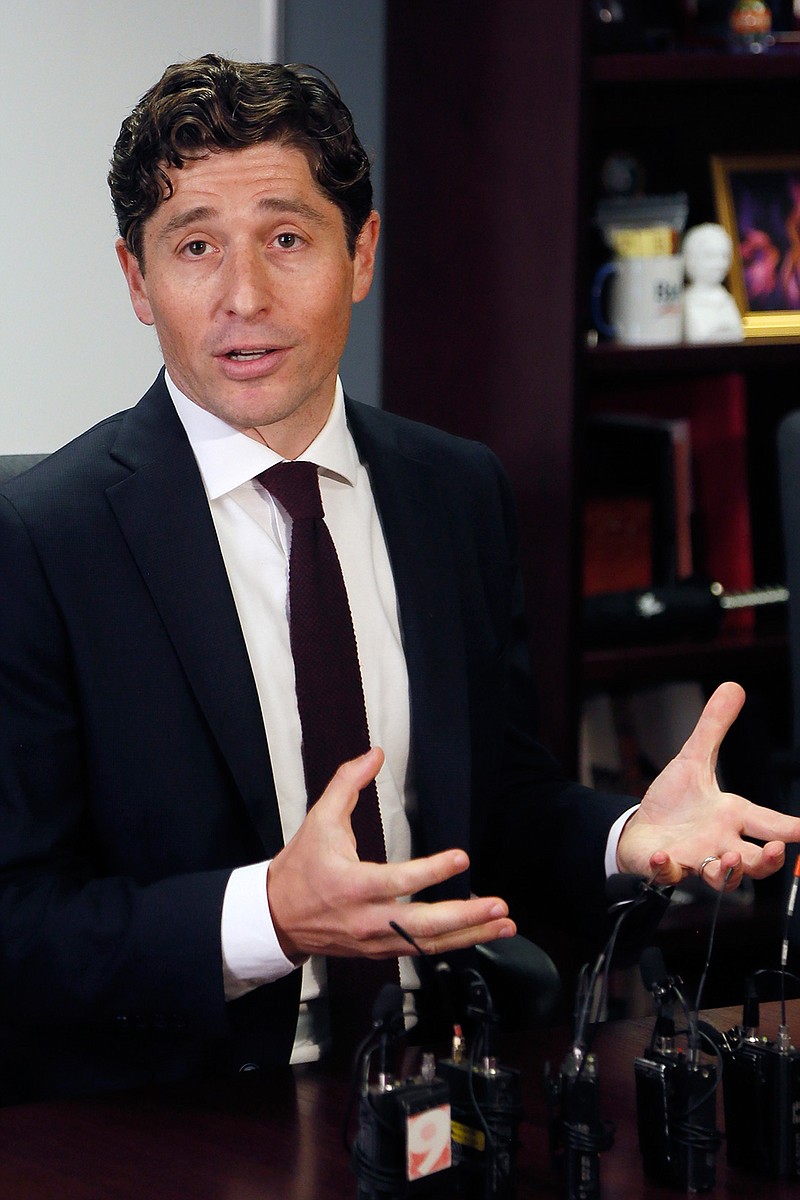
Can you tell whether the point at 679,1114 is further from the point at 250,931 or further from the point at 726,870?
the point at 250,931

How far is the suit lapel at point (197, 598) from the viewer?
146 cm

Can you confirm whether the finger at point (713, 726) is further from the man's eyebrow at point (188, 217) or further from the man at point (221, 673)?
the man's eyebrow at point (188, 217)

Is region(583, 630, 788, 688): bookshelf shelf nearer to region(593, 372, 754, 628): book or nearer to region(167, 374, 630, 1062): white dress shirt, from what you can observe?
region(593, 372, 754, 628): book

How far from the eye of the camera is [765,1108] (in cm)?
105

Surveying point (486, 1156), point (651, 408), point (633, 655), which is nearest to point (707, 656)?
point (633, 655)

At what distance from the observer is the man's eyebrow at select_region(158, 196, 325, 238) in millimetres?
1506

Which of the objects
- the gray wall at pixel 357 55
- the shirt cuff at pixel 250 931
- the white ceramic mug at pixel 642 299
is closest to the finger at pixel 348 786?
the shirt cuff at pixel 250 931

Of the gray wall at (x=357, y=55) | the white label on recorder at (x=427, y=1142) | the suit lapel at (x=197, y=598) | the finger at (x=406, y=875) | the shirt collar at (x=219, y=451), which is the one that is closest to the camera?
the white label on recorder at (x=427, y=1142)

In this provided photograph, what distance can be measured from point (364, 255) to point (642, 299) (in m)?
0.79

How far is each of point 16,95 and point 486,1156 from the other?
1579 mm

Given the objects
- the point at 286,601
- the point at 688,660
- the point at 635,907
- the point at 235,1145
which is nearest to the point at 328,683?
the point at 286,601

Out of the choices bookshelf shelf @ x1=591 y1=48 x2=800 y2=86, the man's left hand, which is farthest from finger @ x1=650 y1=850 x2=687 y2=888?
bookshelf shelf @ x1=591 y1=48 x2=800 y2=86

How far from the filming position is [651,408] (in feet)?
8.63

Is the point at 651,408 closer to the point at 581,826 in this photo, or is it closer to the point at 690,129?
the point at 690,129
